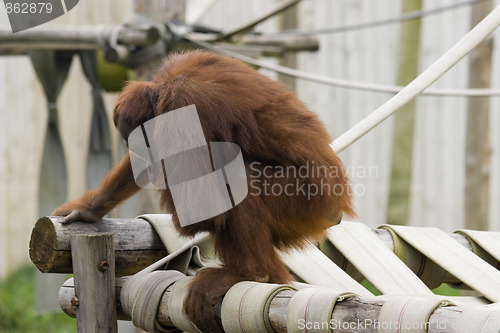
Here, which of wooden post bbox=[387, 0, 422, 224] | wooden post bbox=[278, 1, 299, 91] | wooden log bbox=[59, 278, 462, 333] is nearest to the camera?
wooden log bbox=[59, 278, 462, 333]

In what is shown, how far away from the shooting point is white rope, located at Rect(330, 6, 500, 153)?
1876 millimetres

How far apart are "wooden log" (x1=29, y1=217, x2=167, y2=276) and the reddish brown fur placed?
7 cm

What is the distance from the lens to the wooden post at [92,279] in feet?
6.00

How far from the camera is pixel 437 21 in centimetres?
500

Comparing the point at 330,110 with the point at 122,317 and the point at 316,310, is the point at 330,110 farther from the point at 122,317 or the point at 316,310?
the point at 316,310

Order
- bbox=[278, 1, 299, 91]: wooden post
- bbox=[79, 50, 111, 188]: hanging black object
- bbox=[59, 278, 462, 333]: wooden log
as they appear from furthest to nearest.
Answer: bbox=[278, 1, 299, 91]: wooden post < bbox=[79, 50, 111, 188]: hanging black object < bbox=[59, 278, 462, 333]: wooden log

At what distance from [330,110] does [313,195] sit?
336 centimetres

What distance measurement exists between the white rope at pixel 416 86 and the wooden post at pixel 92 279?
67cm

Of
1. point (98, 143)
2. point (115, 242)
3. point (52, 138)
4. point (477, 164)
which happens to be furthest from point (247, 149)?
point (477, 164)

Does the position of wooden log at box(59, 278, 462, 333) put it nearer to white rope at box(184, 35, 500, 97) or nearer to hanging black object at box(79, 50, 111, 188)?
white rope at box(184, 35, 500, 97)

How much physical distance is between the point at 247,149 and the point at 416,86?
1.65ft

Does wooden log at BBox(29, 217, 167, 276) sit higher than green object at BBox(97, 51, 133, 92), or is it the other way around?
green object at BBox(97, 51, 133, 92)

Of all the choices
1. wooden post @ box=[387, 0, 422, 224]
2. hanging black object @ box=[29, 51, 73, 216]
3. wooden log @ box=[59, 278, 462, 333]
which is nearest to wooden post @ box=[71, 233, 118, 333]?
wooden log @ box=[59, 278, 462, 333]

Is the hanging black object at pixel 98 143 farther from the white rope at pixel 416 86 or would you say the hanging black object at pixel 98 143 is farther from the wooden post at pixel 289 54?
the white rope at pixel 416 86
